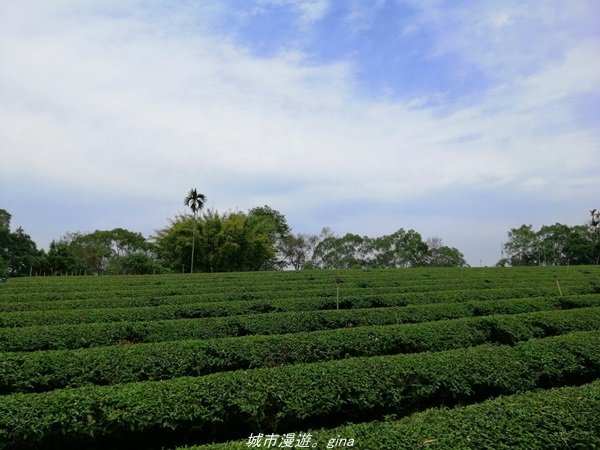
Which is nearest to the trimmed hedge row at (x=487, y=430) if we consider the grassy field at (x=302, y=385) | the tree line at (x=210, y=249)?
the grassy field at (x=302, y=385)

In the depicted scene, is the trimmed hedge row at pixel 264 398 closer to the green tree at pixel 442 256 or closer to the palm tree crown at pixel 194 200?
the palm tree crown at pixel 194 200

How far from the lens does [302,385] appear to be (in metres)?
A: 5.39

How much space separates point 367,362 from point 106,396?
11.6 ft

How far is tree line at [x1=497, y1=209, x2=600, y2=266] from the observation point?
5991 cm

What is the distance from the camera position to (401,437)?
153 inches

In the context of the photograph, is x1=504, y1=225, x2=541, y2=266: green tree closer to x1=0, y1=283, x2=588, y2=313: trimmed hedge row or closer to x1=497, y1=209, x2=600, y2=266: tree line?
x1=497, y1=209, x2=600, y2=266: tree line

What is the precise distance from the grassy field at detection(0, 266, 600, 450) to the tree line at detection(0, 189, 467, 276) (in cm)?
2441

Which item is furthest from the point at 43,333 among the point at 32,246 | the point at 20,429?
the point at 32,246

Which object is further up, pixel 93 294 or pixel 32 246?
pixel 32 246

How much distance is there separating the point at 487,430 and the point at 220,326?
6811mm

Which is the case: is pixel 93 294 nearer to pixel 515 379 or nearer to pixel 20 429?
pixel 20 429

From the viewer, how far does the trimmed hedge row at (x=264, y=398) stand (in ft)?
15.1

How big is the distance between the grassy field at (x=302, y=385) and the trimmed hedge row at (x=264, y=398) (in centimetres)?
2

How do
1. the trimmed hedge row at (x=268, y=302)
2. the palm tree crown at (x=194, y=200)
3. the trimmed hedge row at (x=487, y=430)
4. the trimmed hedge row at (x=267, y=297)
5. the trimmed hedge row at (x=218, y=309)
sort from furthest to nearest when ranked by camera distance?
the palm tree crown at (x=194, y=200) < the trimmed hedge row at (x=267, y=297) < the trimmed hedge row at (x=268, y=302) < the trimmed hedge row at (x=218, y=309) < the trimmed hedge row at (x=487, y=430)
